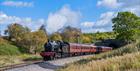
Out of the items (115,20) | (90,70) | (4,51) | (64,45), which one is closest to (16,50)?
(4,51)

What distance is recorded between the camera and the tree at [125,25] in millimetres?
85375

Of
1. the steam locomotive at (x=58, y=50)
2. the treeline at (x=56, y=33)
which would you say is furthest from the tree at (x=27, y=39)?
the steam locomotive at (x=58, y=50)

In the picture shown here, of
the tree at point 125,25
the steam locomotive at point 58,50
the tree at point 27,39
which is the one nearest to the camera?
the steam locomotive at point 58,50

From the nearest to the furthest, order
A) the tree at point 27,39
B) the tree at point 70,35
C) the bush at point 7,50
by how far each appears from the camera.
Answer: the bush at point 7,50 < the tree at point 27,39 < the tree at point 70,35

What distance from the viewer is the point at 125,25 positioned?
283ft

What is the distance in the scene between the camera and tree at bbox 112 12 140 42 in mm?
85375

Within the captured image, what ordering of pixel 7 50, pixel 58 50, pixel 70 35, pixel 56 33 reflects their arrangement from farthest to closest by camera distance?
pixel 70 35 → pixel 56 33 → pixel 7 50 → pixel 58 50

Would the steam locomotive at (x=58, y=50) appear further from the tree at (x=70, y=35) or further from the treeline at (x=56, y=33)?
the tree at (x=70, y=35)

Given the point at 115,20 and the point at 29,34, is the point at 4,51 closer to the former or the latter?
the point at 29,34

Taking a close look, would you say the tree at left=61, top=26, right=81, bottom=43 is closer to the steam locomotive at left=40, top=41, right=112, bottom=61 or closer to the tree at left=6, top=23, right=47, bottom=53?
the tree at left=6, top=23, right=47, bottom=53

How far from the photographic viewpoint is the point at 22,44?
220 feet

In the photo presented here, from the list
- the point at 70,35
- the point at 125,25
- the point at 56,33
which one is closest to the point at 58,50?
the point at 125,25

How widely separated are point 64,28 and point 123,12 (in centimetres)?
2576

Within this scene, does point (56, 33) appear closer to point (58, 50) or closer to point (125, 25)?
point (125, 25)
